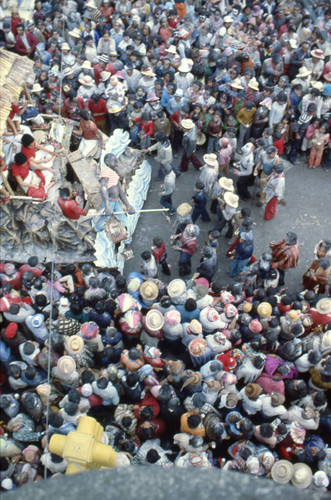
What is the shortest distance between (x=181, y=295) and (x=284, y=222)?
3975 millimetres

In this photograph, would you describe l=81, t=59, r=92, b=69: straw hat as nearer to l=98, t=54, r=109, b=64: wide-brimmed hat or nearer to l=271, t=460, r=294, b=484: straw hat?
l=98, t=54, r=109, b=64: wide-brimmed hat

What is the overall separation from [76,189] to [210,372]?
454 centimetres

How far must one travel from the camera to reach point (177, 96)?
10.9m

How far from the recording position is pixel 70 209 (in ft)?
28.1

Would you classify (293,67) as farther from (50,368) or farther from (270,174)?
(50,368)

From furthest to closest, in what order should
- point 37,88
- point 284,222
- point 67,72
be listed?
1. point 67,72
2. point 37,88
3. point 284,222

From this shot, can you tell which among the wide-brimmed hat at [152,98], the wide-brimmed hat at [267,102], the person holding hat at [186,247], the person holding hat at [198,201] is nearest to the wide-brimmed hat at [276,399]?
the person holding hat at [186,247]

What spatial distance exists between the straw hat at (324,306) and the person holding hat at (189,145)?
487cm

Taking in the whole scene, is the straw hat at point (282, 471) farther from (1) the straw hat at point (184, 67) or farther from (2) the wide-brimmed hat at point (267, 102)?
(1) the straw hat at point (184, 67)

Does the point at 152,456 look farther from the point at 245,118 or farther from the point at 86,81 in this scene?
the point at 86,81

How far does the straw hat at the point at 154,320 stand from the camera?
7453 mm

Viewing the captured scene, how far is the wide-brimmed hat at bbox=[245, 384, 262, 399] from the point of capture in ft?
21.6

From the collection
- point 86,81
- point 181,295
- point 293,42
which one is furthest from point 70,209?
point 293,42

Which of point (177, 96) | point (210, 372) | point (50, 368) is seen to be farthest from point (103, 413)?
point (177, 96)
